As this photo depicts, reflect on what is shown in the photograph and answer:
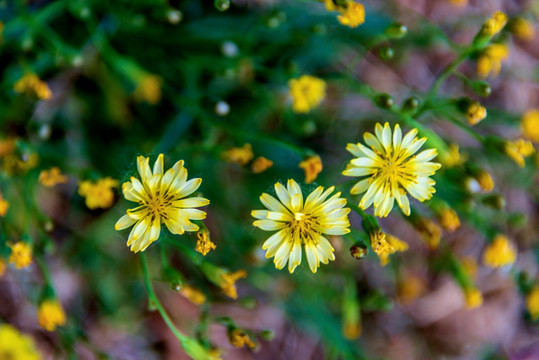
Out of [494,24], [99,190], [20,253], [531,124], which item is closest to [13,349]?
[20,253]

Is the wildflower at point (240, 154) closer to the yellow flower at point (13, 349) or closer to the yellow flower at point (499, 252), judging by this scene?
the yellow flower at point (13, 349)

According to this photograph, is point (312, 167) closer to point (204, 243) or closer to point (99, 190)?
point (204, 243)

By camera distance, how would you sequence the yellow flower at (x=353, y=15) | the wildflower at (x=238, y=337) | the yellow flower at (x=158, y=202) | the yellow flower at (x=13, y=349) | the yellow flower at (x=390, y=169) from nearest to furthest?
the yellow flower at (x=158, y=202) → the yellow flower at (x=390, y=169) → the wildflower at (x=238, y=337) → the yellow flower at (x=353, y=15) → the yellow flower at (x=13, y=349)

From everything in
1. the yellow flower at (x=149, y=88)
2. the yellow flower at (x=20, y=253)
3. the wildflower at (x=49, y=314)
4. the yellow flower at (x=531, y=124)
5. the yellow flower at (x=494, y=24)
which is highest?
the yellow flower at (x=531, y=124)

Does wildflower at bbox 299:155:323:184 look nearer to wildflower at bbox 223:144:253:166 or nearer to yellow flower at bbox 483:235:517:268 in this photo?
wildflower at bbox 223:144:253:166

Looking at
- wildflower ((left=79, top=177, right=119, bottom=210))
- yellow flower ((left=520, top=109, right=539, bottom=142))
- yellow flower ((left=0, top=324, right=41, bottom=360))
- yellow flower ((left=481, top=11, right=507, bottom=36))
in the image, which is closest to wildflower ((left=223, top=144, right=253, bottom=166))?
wildflower ((left=79, top=177, right=119, bottom=210))

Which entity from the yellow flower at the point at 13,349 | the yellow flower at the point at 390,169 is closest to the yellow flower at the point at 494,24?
the yellow flower at the point at 390,169
